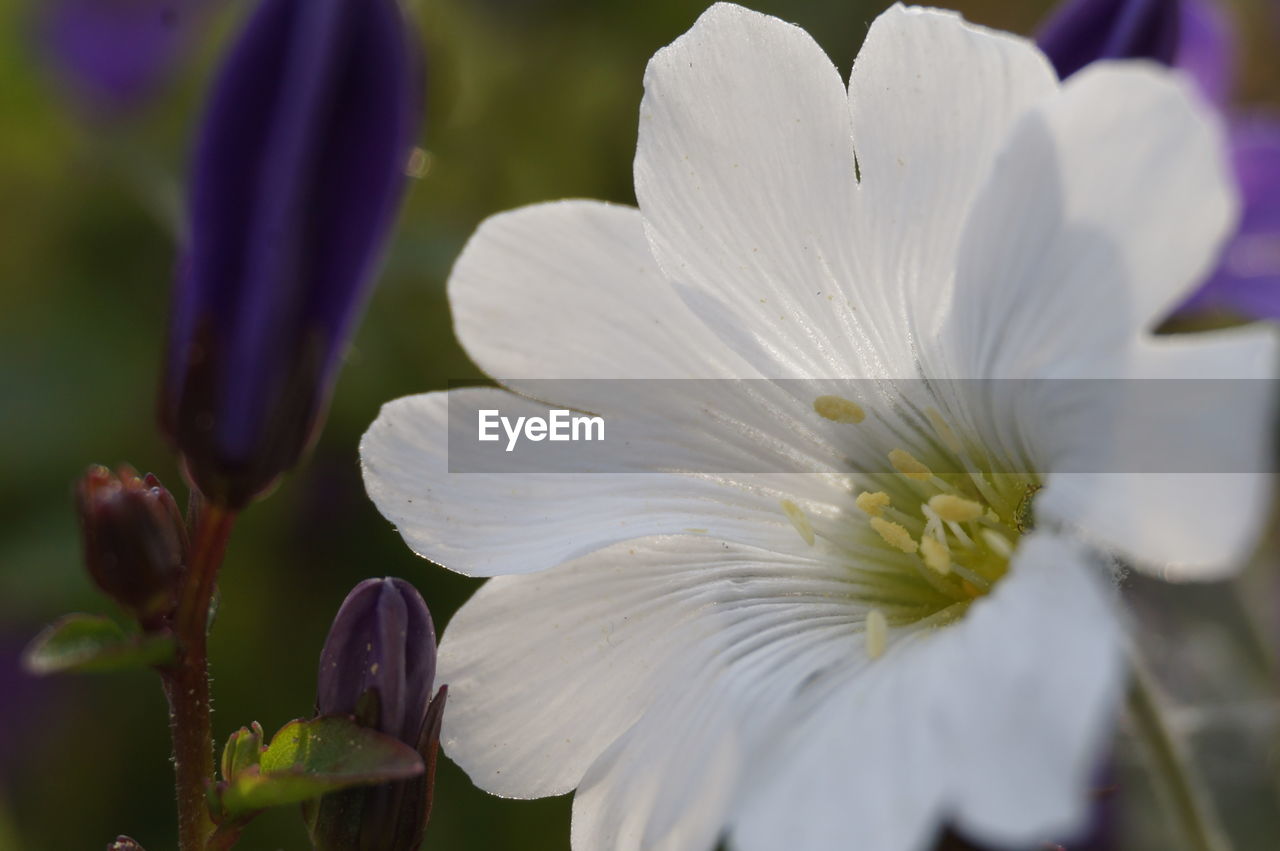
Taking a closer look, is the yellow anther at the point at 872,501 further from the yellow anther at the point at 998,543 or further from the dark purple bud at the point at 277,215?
the dark purple bud at the point at 277,215

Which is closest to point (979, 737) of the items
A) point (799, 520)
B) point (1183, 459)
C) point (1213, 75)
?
point (1183, 459)

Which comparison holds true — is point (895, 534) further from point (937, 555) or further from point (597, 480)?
point (597, 480)

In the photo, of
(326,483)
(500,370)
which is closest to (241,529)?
(326,483)

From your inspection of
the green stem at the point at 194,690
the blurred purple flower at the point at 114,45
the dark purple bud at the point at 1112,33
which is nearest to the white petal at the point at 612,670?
the green stem at the point at 194,690

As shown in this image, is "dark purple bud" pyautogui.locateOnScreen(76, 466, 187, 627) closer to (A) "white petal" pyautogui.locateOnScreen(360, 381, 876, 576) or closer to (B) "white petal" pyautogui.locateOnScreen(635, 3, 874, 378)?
(A) "white petal" pyautogui.locateOnScreen(360, 381, 876, 576)

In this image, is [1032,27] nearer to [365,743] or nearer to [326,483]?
[326,483]

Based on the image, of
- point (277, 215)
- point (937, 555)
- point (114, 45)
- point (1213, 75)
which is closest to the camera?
point (277, 215)
